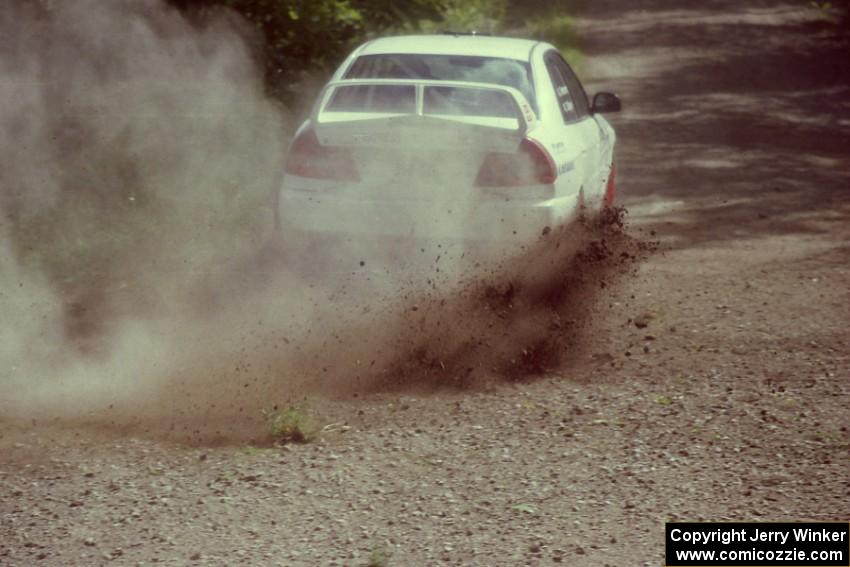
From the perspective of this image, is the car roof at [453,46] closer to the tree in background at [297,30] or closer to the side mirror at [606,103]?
the side mirror at [606,103]

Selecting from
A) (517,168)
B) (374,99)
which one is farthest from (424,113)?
(517,168)

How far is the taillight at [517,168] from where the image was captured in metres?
7.68

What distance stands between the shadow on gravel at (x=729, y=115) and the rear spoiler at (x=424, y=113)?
306 cm

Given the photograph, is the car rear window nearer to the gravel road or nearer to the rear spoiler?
the rear spoiler

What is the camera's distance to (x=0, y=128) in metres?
10.3

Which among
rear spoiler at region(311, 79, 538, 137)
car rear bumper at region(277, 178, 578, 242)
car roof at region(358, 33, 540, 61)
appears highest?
car roof at region(358, 33, 540, 61)

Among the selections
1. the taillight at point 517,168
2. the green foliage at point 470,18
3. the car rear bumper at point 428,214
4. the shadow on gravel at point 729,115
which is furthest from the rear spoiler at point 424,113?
the green foliage at point 470,18

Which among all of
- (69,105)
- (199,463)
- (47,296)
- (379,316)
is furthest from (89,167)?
(199,463)

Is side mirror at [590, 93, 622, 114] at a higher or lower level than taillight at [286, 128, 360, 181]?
lower

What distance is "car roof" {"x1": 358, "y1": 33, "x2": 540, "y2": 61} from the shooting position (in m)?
8.96

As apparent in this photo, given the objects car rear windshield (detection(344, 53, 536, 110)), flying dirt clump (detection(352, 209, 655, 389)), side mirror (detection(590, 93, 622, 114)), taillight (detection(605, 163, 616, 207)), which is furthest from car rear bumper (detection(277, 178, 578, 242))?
side mirror (detection(590, 93, 622, 114))

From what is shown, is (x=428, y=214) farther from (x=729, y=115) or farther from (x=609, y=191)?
(x=729, y=115)

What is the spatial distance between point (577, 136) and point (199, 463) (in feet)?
13.9

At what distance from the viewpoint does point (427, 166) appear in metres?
7.59
